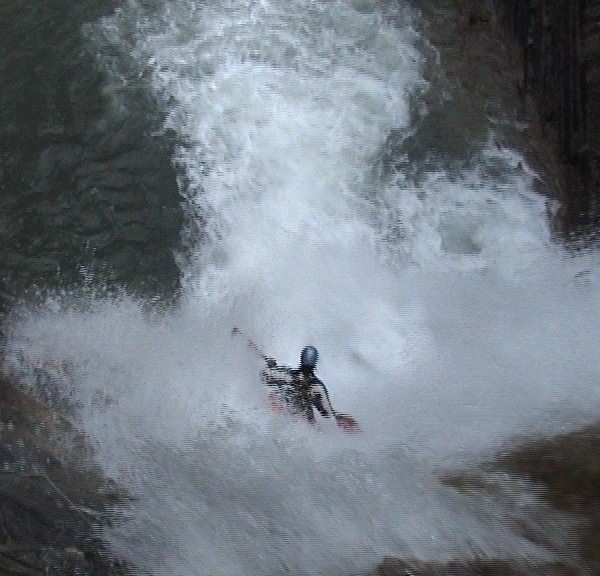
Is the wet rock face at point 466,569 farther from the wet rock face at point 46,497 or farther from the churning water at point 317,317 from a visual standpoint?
the wet rock face at point 46,497

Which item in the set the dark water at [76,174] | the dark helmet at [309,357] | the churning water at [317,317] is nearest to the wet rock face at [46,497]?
the churning water at [317,317]

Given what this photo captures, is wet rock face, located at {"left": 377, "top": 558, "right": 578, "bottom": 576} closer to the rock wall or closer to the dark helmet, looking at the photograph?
the dark helmet

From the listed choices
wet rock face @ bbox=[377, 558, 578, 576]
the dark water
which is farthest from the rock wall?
the dark water

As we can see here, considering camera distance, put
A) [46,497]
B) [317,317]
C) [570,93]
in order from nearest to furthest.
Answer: [46,497], [317,317], [570,93]

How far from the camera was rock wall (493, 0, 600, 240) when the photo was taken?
873 centimetres

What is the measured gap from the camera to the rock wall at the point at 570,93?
8.73 m

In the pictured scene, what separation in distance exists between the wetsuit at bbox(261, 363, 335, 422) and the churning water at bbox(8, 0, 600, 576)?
24 centimetres

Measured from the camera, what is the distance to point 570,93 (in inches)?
352

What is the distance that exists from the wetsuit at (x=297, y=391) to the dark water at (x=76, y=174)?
2.08m

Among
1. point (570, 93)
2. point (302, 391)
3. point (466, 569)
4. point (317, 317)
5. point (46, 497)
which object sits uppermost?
point (570, 93)

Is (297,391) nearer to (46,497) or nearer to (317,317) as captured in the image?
(317,317)

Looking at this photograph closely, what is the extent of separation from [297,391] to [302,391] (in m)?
0.08

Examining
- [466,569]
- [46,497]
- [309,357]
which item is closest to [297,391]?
[309,357]

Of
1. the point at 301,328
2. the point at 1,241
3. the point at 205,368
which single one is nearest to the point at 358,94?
the point at 301,328
